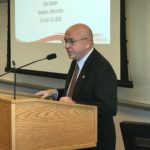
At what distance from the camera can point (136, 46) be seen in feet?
11.2

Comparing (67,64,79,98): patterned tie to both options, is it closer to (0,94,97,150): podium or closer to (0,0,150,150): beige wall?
(0,94,97,150): podium

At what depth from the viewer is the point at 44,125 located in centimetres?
198

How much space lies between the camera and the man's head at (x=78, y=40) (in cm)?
244

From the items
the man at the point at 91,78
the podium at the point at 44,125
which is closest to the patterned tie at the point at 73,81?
the man at the point at 91,78

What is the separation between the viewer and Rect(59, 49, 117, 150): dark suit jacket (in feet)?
7.47

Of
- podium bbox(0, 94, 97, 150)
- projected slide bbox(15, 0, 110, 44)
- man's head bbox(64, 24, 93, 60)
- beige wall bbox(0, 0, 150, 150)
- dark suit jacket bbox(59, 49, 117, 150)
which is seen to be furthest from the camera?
projected slide bbox(15, 0, 110, 44)

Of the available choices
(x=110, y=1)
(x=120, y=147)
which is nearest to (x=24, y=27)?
(x=110, y=1)

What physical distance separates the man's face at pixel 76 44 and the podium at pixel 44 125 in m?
0.44

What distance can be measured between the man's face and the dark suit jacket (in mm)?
63

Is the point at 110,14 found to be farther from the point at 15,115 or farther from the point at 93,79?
the point at 15,115

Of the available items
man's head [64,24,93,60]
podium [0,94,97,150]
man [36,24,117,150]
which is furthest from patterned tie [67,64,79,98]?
podium [0,94,97,150]

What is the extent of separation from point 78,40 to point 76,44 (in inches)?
1.1

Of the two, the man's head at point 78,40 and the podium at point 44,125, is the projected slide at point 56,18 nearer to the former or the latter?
the man's head at point 78,40

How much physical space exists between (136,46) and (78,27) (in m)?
1.08
